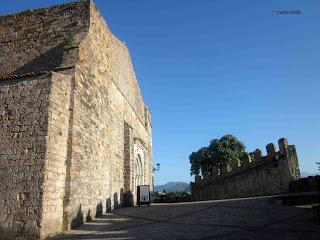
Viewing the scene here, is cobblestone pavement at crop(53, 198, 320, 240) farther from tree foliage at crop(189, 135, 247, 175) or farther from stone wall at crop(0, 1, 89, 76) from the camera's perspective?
tree foliage at crop(189, 135, 247, 175)

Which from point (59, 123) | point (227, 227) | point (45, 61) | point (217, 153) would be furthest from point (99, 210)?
point (217, 153)

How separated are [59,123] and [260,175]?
13.2 metres

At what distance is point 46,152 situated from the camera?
7.45 metres

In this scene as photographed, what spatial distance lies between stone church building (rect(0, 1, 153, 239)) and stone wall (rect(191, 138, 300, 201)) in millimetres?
7912

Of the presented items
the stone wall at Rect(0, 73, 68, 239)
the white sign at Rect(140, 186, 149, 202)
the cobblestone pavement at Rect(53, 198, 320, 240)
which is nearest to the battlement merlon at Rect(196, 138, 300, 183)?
the cobblestone pavement at Rect(53, 198, 320, 240)

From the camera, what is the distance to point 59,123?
815 cm

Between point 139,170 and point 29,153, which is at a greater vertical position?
point 139,170

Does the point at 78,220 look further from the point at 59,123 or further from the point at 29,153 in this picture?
the point at 59,123

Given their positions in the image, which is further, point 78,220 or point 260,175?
point 260,175

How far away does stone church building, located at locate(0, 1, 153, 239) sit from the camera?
7238 mm

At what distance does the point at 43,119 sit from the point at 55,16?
17.3 ft

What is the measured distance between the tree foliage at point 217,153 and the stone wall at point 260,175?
19.5m

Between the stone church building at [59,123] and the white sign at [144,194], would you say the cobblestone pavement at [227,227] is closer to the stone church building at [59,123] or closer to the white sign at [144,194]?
the stone church building at [59,123]

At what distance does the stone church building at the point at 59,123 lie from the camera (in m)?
7.24
